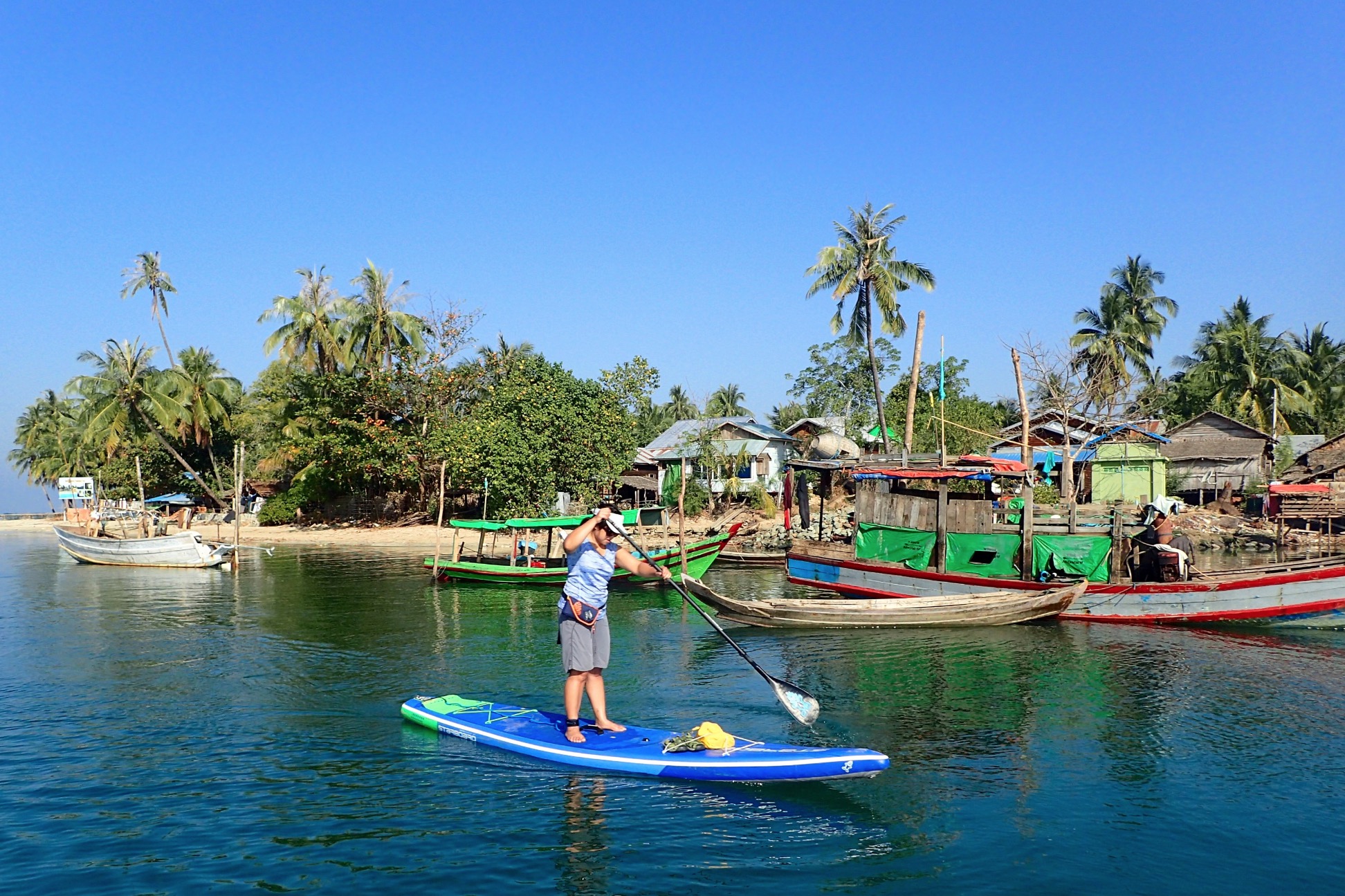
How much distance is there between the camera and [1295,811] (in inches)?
331

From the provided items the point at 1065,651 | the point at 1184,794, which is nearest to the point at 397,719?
the point at 1184,794

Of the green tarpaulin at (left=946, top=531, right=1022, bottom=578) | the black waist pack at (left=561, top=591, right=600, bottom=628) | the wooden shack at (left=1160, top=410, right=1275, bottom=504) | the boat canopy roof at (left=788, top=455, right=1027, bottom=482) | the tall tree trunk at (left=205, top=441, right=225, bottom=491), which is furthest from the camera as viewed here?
the tall tree trunk at (left=205, top=441, right=225, bottom=491)

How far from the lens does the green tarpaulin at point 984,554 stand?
766 inches

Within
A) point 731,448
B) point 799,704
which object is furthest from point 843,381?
point 799,704

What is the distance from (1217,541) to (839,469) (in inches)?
761

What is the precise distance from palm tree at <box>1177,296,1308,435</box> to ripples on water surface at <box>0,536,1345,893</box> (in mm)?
34083

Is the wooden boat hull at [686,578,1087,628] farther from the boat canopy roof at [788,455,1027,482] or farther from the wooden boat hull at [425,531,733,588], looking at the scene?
the wooden boat hull at [425,531,733,588]

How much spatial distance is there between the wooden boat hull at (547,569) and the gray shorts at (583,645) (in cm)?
1351

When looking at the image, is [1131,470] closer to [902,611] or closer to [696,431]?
[696,431]

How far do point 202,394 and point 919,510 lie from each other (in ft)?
131

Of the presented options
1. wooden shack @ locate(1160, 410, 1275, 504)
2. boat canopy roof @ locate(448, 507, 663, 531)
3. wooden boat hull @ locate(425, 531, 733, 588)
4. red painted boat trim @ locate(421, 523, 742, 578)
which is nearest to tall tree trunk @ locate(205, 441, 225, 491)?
wooden boat hull @ locate(425, 531, 733, 588)

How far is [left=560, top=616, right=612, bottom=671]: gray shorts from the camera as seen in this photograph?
867cm

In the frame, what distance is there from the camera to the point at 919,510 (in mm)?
20406

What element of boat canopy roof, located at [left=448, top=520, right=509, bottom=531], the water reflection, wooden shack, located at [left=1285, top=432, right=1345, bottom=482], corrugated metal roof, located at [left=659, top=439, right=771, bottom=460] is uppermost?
corrugated metal roof, located at [left=659, top=439, right=771, bottom=460]
